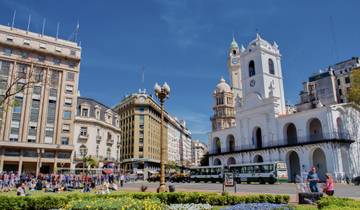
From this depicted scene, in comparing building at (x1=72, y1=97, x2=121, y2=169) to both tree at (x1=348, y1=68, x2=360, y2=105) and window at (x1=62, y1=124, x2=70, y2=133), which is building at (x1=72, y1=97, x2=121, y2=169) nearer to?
window at (x1=62, y1=124, x2=70, y2=133)

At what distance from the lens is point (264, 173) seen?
123ft

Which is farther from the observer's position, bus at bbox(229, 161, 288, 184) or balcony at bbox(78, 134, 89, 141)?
balcony at bbox(78, 134, 89, 141)

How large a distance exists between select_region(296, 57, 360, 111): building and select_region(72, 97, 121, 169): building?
40987 mm

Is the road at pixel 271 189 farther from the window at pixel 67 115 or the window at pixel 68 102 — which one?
the window at pixel 68 102

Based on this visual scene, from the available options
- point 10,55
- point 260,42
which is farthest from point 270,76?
point 10,55

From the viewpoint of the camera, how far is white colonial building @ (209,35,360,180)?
4009cm

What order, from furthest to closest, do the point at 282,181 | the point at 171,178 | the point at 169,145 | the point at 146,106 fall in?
the point at 169,145 < the point at 146,106 < the point at 171,178 < the point at 282,181

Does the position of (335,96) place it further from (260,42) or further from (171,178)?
(171,178)

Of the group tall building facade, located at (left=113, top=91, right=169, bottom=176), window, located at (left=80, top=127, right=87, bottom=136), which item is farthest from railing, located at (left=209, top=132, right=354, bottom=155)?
tall building facade, located at (left=113, top=91, right=169, bottom=176)

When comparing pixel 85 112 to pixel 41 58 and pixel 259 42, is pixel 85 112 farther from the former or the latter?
pixel 259 42

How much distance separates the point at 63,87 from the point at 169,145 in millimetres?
61307

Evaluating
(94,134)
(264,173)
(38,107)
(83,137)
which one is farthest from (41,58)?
(264,173)

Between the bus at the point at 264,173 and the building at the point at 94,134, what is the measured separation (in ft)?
81.8

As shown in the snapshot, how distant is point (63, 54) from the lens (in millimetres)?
52219
